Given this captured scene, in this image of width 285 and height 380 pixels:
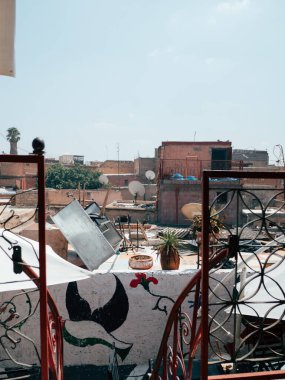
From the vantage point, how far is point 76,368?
17.3ft

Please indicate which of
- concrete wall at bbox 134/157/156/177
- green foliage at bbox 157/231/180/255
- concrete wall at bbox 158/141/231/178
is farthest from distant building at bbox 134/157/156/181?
green foliage at bbox 157/231/180/255

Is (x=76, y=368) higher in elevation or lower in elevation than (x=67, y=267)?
lower

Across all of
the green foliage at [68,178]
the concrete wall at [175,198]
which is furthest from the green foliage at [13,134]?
the concrete wall at [175,198]

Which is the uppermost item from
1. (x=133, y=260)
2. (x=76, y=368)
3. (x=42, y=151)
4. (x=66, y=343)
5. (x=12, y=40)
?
(x=12, y=40)

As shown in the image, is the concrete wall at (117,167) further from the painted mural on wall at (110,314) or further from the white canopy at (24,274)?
the white canopy at (24,274)

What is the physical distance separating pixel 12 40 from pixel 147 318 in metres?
4.12

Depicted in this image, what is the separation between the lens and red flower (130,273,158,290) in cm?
530

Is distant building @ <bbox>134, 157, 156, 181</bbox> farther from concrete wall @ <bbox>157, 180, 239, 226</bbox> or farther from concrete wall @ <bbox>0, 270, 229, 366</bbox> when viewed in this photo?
concrete wall @ <bbox>0, 270, 229, 366</bbox>

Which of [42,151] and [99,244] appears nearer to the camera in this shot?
[42,151]

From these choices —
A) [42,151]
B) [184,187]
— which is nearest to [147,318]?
[42,151]

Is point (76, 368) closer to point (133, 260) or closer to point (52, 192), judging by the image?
point (133, 260)

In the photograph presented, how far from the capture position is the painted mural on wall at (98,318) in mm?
5246

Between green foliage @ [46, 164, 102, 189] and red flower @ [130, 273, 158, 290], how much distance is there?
31.2m

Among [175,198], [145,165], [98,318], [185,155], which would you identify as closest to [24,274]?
[98,318]
